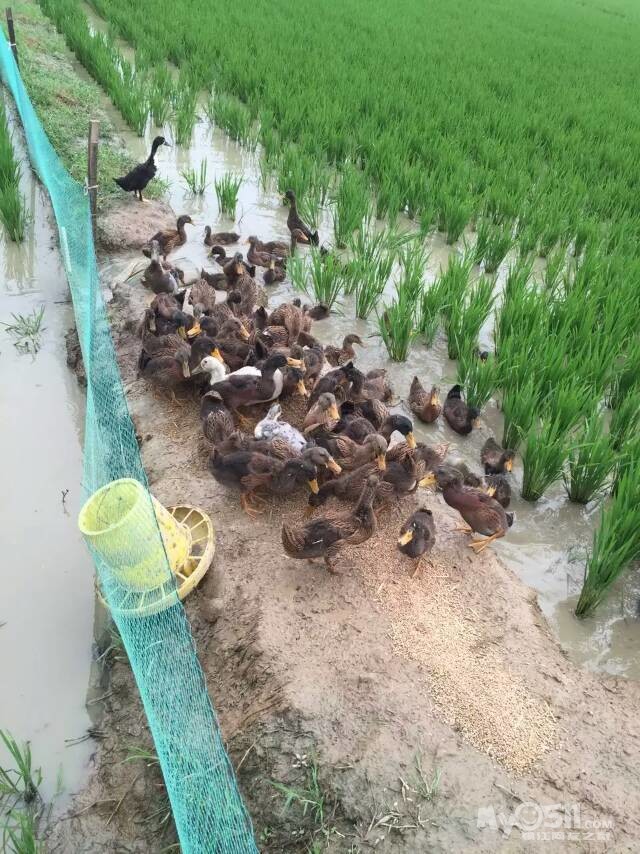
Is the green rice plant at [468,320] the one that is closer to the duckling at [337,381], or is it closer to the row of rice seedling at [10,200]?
the duckling at [337,381]

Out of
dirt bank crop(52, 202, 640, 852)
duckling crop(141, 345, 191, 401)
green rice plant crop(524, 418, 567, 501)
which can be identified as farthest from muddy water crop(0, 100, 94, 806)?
green rice plant crop(524, 418, 567, 501)

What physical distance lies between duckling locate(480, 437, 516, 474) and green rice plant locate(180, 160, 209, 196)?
502 centimetres

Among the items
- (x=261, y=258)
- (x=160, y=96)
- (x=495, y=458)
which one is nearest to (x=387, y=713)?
(x=495, y=458)

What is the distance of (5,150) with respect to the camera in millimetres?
6375

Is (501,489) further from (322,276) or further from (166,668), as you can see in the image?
(322,276)

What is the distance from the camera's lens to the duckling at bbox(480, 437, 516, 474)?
151 inches

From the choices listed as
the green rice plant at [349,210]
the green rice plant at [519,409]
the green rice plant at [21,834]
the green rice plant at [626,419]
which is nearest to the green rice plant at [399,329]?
the green rice plant at [519,409]

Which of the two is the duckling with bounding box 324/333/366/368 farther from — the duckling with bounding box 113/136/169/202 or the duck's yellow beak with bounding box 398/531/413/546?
the duckling with bounding box 113/136/169/202

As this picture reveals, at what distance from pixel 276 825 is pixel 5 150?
6.69 m

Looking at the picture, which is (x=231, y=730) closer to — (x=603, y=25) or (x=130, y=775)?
(x=130, y=775)

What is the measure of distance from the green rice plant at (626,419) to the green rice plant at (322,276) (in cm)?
252

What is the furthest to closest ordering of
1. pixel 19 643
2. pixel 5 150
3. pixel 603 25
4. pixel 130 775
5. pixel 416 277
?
1. pixel 603 25
2. pixel 5 150
3. pixel 416 277
4. pixel 19 643
5. pixel 130 775

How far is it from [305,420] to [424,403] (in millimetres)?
908

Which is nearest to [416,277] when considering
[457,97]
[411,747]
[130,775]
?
[411,747]
